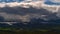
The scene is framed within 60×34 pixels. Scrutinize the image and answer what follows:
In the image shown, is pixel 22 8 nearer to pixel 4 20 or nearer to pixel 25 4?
pixel 25 4

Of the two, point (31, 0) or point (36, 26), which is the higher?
point (31, 0)

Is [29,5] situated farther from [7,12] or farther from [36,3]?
[7,12]

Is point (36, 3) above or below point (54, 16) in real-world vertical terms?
above

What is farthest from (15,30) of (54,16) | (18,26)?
(54,16)

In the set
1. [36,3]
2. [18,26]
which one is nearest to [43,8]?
[36,3]

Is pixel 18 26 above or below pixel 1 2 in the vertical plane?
below

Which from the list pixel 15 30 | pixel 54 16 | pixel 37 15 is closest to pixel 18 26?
pixel 15 30

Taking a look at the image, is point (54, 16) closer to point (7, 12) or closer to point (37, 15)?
point (37, 15)
